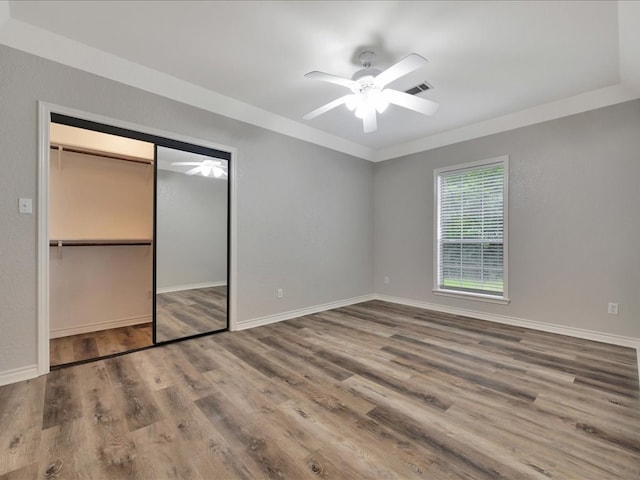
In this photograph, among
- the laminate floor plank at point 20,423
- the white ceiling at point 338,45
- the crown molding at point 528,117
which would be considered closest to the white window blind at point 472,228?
the crown molding at point 528,117

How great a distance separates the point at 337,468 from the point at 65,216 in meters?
3.82

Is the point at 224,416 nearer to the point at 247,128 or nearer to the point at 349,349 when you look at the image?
the point at 349,349

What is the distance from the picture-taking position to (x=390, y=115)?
3.82 meters

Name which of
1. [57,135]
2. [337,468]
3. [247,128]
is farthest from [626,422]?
[57,135]

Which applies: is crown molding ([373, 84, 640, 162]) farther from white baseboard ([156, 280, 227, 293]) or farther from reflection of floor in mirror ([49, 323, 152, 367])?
reflection of floor in mirror ([49, 323, 152, 367])

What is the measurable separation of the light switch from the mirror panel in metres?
0.96

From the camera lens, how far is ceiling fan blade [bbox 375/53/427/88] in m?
2.02

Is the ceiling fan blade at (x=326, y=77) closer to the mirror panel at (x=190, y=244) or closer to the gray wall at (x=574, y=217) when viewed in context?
the mirror panel at (x=190, y=244)

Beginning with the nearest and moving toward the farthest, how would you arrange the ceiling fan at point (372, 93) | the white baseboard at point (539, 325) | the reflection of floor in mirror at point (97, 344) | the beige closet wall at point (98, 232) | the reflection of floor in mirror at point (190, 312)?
the ceiling fan at point (372, 93), the reflection of floor in mirror at point (97, 344), the white baseboard at point (539, 325), the reflection of floor in mirror at point (190, 312), the beige closet wall at point (98, 232)

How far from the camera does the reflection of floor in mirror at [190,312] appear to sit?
10.4 feet

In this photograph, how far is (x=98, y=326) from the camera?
138 inches

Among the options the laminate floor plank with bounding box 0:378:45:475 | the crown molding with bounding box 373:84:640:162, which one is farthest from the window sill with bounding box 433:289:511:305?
the laminate floor plank with bounding box 0:378:45:475

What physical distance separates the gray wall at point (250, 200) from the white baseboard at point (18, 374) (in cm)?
3

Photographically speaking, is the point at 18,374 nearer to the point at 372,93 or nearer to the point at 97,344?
the point at 97,344
